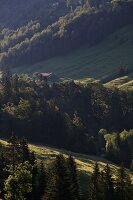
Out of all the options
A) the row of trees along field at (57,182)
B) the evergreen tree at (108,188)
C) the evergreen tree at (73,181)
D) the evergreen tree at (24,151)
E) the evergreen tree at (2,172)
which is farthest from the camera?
the evergreen tree at (24,151)

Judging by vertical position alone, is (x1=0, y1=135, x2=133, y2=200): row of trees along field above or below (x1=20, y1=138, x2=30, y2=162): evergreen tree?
below

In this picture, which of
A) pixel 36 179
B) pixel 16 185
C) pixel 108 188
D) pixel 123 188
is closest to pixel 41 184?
pixel 36 179

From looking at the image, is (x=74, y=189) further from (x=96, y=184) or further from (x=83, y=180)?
(x=83, y=180)

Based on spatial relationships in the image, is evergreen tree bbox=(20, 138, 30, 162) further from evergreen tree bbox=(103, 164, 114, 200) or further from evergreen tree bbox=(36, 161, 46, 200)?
evergreen tree bbox=(103, 164, 114, 200)

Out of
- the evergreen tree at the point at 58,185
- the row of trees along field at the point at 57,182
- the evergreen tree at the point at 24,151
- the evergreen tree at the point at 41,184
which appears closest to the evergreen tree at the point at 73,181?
the row of trees along field at the point at 57,182

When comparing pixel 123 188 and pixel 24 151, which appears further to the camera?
pixel 24 151

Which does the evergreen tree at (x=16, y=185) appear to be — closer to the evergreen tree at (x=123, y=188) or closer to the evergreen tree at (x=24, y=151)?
the evergreen tree at (x=123, y=188)

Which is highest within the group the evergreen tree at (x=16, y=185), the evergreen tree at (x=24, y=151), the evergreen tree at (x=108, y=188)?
the evergreen tree at (x=24, y=151)

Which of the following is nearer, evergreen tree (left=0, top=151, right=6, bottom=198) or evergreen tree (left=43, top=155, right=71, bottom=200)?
evergreen tree (left=43, top=155, right=71, bottom=200)

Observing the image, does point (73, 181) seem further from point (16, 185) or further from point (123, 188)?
point (16, 185)

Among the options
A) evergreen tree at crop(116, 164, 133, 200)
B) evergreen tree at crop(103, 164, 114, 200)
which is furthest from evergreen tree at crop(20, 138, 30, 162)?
evergreen tree at crop(116, 164, 133, 200)

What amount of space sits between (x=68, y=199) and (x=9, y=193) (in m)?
19.0

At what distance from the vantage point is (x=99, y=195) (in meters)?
106

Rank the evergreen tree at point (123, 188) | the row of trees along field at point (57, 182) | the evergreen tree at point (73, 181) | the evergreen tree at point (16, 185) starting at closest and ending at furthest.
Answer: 1. the evergreen tree at point (16, 185)
2. the row of trees along field at point (57, 182)
3. the evergreen tree at point (73, 181)
4. the evergreen tree at point (123, 188)
